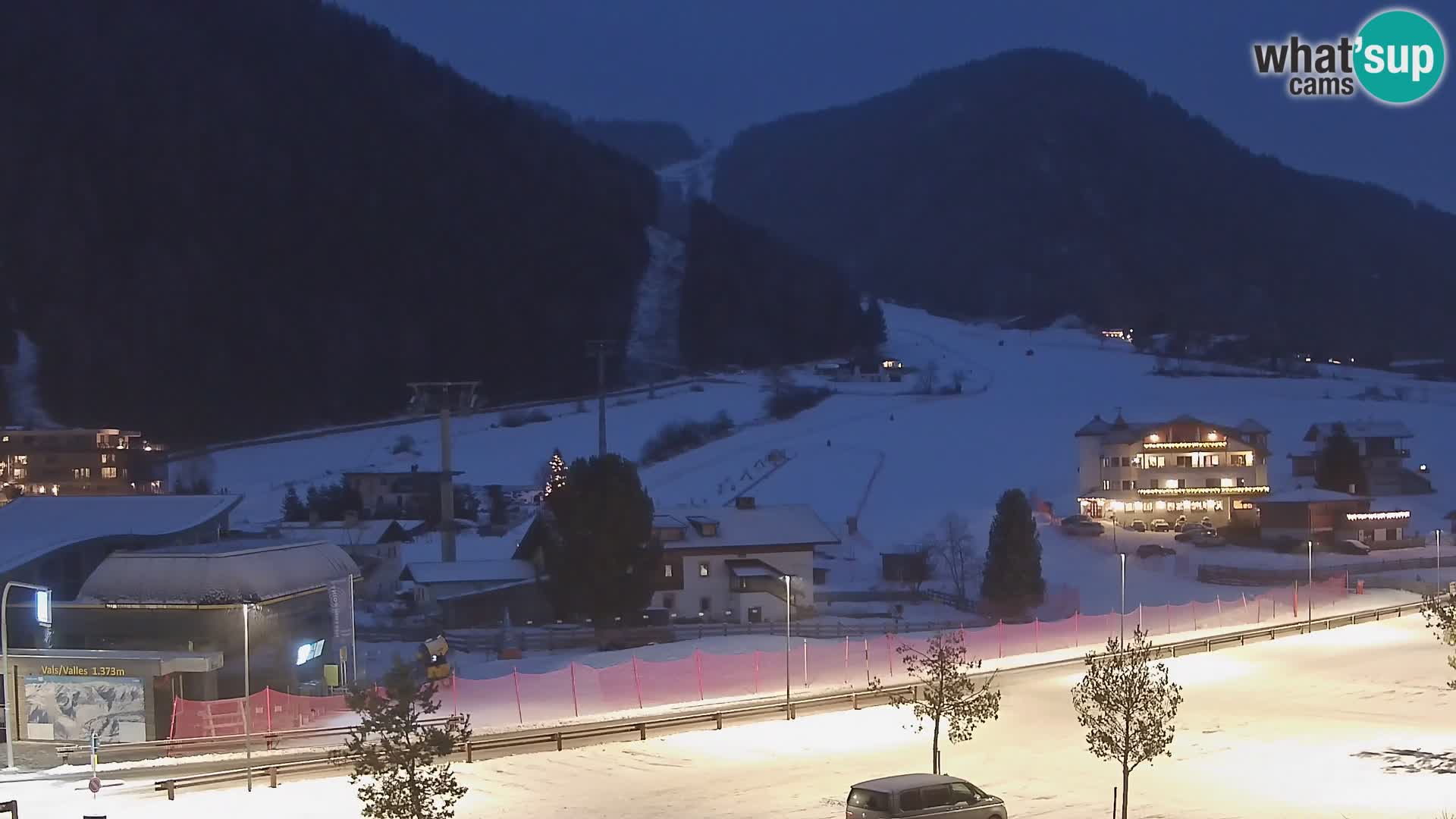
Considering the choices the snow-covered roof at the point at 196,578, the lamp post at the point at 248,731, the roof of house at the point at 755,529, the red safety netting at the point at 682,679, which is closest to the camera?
the lamp post at the point at 248,731

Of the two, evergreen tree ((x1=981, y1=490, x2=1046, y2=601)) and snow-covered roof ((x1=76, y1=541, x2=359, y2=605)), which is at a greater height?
snow-covered roof ((x1=76, y1=541, x2=359, y2=605))

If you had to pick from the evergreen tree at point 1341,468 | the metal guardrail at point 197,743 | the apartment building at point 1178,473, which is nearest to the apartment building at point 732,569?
the metal guardrail at point 197,743

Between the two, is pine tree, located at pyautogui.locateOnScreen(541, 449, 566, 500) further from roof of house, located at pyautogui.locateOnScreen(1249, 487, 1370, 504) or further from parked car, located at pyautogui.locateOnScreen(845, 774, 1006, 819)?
parked car, located at pyautogui.locateOnScreen(845, 774, 1006, 819)

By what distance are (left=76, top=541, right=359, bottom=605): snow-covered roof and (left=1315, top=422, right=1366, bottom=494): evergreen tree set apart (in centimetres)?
5647

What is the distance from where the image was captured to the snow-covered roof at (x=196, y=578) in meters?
31.1

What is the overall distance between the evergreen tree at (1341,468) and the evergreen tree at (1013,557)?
27.9 metres

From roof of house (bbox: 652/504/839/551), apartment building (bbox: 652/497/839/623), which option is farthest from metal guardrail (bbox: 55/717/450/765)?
roof of house (bbox: 652/504/839/551)

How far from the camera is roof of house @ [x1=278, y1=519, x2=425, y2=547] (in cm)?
5684

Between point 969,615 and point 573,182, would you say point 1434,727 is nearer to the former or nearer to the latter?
point 969,615

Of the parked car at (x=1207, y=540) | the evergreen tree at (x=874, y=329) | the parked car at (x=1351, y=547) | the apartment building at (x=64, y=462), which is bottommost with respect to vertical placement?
the parked car at (x=1351, y=547)

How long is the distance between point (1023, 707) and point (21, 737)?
20739 millimetres

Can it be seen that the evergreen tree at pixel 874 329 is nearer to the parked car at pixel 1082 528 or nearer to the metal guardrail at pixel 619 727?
the parked car at pixel 1082 528

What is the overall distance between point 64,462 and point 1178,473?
2406 inches

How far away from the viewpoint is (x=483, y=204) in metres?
165
